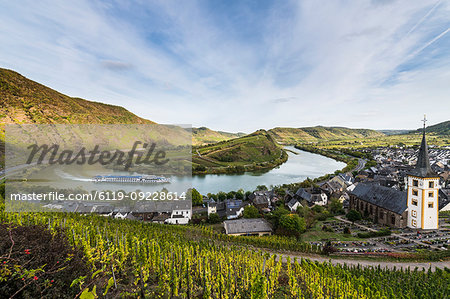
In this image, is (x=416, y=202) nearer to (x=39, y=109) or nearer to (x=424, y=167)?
(x=424, y=167)

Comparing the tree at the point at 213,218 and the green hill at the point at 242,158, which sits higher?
the green hill at the point at 242,158

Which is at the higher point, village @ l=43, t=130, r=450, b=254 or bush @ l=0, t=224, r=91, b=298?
bush @ l=0, t=224, r=91, b=298

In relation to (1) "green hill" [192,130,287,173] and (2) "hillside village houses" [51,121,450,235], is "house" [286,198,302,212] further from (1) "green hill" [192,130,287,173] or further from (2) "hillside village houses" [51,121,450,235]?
(1) "green hill" [192,130,287,173]

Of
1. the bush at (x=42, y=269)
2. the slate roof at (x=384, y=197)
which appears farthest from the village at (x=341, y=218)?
the bush at (x=42, y=269)

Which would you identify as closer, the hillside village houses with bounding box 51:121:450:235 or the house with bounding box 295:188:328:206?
the hillside village houses with bounding box 51:121:450:235

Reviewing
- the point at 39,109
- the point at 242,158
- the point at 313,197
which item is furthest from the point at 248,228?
the point at 242,158

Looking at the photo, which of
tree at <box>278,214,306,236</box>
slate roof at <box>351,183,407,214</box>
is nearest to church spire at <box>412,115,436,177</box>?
slate roof at <box>351,183,407,214</box>

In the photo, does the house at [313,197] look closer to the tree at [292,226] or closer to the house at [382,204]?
the house at [382,204]
